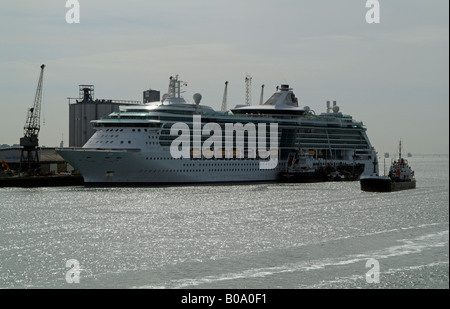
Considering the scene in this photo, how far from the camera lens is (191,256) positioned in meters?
33.0

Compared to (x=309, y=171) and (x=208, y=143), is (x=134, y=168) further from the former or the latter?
(x=309, y=171)

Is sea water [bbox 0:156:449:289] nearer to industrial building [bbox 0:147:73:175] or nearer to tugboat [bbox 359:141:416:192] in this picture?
tugboat [bbox 359:141:416:192]

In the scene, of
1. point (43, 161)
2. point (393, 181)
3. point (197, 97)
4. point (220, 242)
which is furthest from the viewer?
point (43, 161)

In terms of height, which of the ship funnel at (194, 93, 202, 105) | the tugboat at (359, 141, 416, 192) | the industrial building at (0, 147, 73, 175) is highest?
the ship funnel at (194, 93, 202, 105)

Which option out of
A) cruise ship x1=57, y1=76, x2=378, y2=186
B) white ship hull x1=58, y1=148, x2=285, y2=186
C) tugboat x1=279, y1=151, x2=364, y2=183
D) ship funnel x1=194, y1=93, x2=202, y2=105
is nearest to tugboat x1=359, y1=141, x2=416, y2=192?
tugboat x1=279, y1=151, x2=364, y2=183

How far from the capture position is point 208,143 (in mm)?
82875

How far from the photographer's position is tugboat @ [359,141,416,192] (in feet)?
246

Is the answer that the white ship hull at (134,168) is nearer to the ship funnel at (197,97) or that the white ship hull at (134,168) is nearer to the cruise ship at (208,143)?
the cruise ship at (208,143)

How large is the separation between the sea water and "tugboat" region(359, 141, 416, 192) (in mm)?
11280

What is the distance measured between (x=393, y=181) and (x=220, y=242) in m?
46.1

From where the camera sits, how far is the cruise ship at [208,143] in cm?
7306

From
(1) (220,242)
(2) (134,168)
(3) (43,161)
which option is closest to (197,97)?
(2) (134,168)

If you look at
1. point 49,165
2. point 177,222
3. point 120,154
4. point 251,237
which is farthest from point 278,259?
point 49,165

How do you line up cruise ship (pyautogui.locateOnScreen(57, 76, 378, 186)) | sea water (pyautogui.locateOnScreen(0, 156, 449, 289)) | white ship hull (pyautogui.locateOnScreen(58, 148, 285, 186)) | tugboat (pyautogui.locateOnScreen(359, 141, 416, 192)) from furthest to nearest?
1. tugboat (pyautogui.locateOnScreen(359, 141, 416, 192))
2. cruise ship (pyautogui.locateOnScreen(57, 76, 378, 186))
3. white ship hull (pyautogui.locateOnScreen(58, 148, 285, 186))
4. sea water (pyautogui.locateOnScreen(0, 156, 449, 289))
